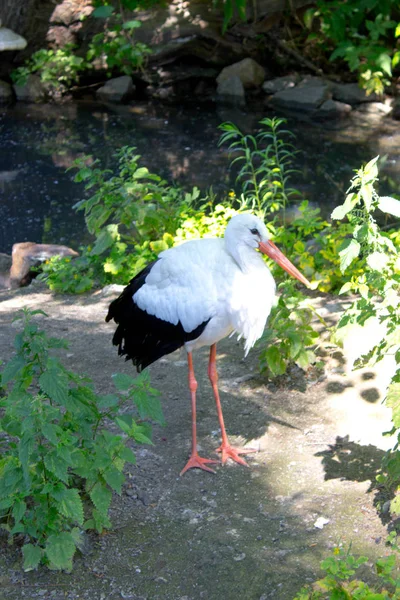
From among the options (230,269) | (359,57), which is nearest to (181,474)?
(230,269)

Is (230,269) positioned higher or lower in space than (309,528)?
higher

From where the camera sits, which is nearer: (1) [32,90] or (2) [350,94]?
(2) [350,94]

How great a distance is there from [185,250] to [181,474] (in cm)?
111

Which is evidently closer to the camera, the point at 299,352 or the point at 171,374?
the point at 299,352

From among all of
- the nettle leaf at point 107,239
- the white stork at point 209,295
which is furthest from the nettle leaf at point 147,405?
the nettle leaf at point 107,239

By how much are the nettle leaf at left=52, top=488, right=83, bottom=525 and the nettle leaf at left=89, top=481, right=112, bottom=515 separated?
0.16 m

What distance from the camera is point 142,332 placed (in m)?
4.03

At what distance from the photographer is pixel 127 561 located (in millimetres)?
3049

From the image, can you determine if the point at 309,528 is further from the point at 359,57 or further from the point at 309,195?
the point at 359,57

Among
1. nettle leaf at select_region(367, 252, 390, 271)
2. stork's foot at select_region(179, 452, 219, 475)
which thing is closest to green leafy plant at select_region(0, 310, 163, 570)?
stork's foot at select_region(179, 452, 219, 475)

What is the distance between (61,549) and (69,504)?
0.18m

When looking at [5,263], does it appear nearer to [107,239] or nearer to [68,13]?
[107,239]

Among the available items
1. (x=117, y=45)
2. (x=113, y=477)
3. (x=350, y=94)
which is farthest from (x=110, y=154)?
(x=113, y=477)

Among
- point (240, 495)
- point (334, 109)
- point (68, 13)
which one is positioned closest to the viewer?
point (240, 495)
